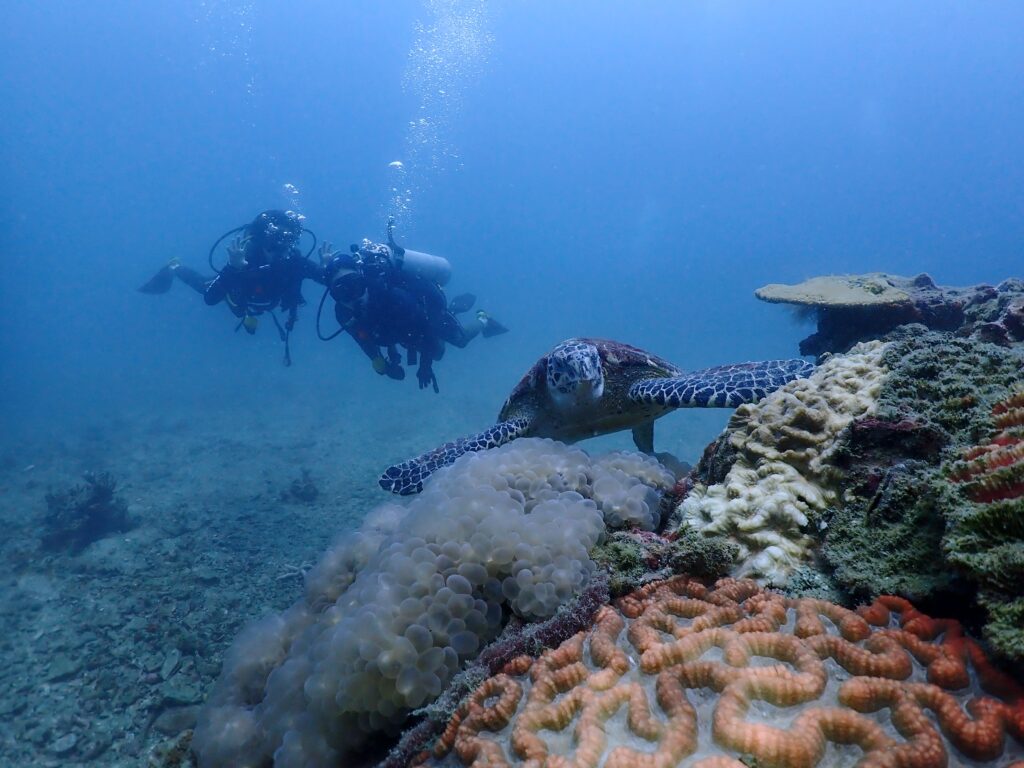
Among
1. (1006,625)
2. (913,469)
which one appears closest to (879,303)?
(913,469)

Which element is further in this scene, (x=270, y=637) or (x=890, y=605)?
(x=270, y=637)

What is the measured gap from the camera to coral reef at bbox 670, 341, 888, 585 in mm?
2482

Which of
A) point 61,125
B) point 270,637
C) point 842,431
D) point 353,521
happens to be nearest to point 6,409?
point 353,521

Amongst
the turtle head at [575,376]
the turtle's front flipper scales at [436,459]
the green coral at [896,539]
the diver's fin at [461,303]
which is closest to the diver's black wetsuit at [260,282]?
the diver's fin at [461,303]

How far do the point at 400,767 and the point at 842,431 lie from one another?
2645mm

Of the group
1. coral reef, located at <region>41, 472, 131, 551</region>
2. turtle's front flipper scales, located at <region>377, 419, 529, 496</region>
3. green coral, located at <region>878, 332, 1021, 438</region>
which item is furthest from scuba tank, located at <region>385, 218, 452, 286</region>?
green coral, located at <region>878, 332, 1021, 438</region>

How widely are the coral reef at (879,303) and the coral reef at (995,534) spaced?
4.96 m

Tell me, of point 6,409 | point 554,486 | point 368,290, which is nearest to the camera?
point 554,486

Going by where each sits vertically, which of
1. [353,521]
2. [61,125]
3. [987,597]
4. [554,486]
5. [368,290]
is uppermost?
[61,125]

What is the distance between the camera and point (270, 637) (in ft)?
11.9

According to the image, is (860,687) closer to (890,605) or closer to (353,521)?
(890,605)

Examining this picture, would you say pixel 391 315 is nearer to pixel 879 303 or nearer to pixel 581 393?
pixel 581 393

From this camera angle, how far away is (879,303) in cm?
662

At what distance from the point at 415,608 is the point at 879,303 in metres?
6.75
